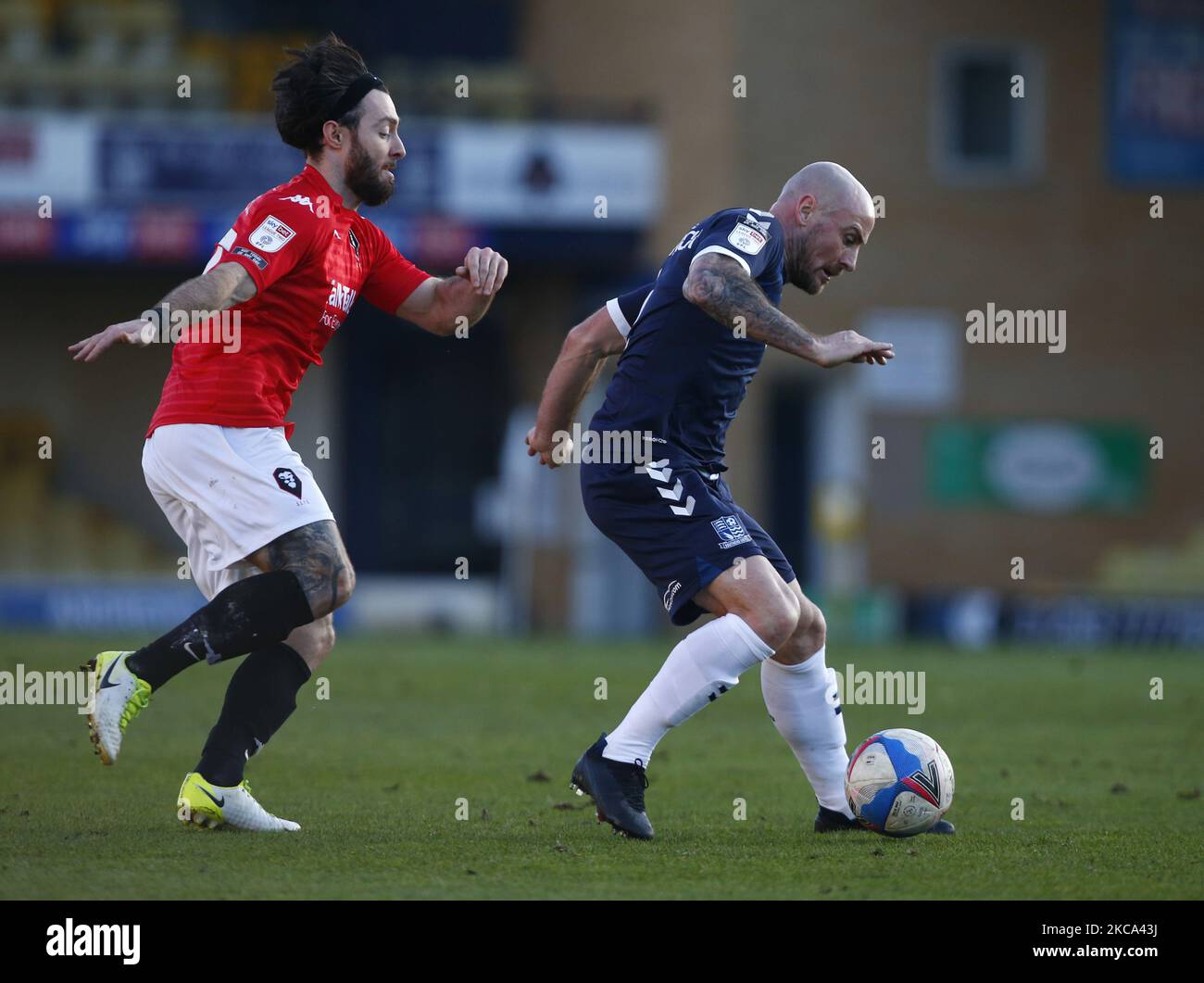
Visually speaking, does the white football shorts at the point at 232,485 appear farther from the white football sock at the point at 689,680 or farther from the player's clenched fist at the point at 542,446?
A: the white football sock at the point at 689,680

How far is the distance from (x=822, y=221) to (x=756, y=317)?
2.16 feet

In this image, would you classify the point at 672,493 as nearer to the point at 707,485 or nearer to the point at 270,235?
the point at 707,485

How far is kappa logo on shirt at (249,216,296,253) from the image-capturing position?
6.05 metres

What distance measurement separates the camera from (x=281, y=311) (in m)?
6.29

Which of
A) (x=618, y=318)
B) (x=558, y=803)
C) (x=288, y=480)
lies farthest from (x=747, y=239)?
(x=558, y=803)

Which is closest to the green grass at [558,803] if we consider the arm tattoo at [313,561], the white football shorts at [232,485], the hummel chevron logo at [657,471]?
the arm tattoo at [313,561]

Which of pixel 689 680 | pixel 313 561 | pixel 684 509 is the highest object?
pixel 684 509

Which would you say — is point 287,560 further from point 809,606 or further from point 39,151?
point 39,151

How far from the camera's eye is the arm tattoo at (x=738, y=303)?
5.85m

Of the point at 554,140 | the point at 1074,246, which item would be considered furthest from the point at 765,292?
the point at 1074,246

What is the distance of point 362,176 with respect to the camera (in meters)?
6.45

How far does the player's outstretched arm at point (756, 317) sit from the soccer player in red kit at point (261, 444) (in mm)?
1246
